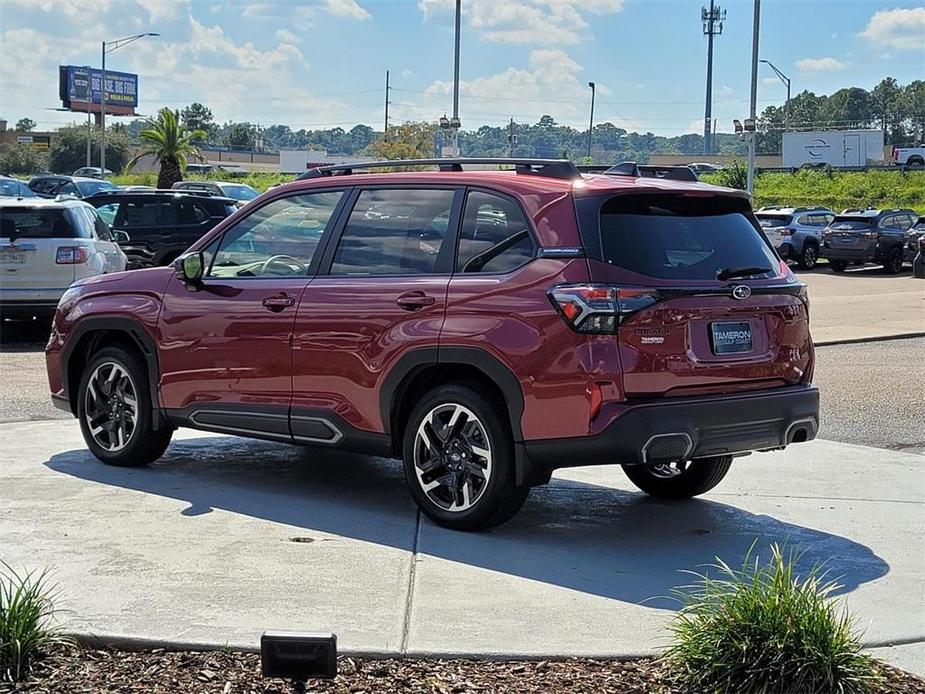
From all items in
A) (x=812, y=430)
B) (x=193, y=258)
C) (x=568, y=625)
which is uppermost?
(x=193, y=258)

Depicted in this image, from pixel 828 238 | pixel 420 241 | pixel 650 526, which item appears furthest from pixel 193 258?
pixel 828 238

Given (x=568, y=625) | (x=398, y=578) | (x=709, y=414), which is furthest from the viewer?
(x=709, y=414)

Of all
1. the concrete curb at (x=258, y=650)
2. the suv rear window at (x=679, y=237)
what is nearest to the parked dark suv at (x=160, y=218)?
the suv rear window at (x=679, y=237)

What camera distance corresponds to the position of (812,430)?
686cm

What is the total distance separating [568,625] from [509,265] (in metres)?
2.01

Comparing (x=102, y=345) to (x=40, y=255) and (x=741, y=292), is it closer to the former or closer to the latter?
(x=741, y=292)

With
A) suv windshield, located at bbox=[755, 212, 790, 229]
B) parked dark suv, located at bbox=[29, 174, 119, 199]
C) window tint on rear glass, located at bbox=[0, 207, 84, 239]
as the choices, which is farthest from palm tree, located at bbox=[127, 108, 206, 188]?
window tint on rear glass, located at bbox=[0, 207, 84, 239]

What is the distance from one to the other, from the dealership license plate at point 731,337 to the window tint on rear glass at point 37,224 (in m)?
10.9

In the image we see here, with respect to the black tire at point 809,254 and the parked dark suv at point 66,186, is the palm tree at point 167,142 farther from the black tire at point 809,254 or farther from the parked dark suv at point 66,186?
the black tire at point 809,254

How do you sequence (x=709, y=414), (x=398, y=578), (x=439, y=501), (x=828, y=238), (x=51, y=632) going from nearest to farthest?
(x=51, y=632) < (x=398, y=578) < (x=709, y=414) < (x=439, y=501) < (x=828, y=238)

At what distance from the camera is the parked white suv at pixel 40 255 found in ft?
50.4

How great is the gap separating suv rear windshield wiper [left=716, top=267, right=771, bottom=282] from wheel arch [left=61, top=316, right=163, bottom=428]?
3.49 metres

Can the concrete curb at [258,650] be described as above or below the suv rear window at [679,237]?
below

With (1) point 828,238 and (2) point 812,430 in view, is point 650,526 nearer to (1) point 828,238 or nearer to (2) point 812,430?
(2) point 812,430
